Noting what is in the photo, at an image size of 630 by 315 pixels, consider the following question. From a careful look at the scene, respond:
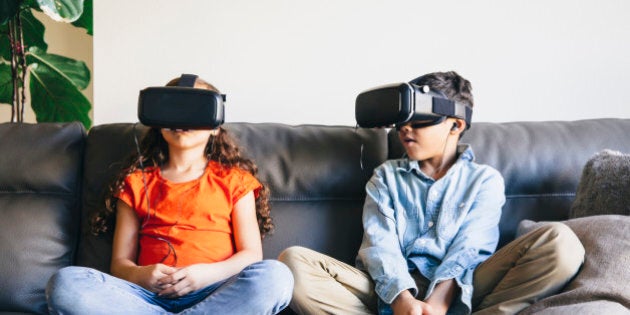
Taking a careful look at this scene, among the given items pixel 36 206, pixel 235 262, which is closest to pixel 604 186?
pixel 235 262

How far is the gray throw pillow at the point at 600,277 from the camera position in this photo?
50.7 inches

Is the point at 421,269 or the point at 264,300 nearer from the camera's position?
the point at 264,300

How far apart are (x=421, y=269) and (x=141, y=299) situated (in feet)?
2.07

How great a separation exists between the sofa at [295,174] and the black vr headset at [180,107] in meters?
0.40

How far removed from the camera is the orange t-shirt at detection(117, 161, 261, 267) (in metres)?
1.59

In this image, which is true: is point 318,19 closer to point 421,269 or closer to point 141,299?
point 421,269

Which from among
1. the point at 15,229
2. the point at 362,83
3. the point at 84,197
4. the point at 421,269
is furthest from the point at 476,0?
the point at 15,229

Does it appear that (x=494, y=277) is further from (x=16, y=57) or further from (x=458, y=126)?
(x=16, y=57)

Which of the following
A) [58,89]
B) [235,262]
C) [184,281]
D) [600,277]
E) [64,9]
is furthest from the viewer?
[58,89]

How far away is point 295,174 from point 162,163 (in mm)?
342

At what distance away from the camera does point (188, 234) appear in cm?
160

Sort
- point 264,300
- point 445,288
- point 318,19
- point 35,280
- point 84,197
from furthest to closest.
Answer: point 318,19 < point 84,197 < point 35,280 < point 445,288 < point 264,300

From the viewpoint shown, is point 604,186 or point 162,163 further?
point 162,163

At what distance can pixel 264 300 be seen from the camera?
4.43 ft
